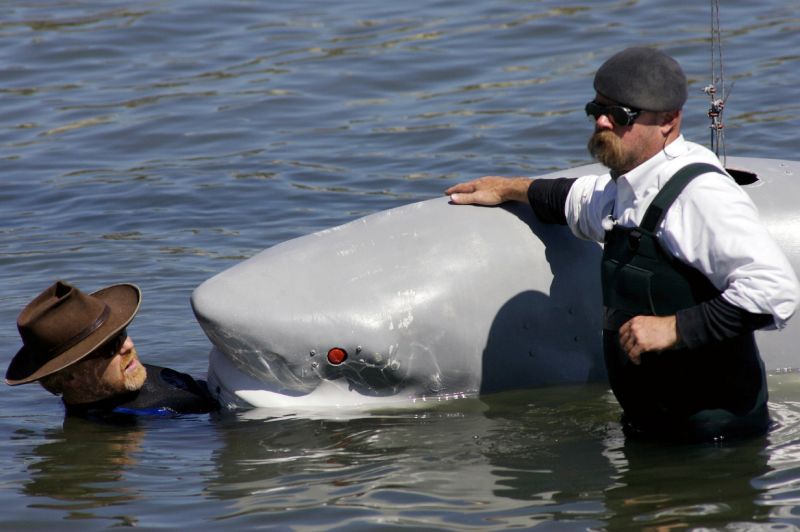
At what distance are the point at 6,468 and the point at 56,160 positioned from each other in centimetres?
560

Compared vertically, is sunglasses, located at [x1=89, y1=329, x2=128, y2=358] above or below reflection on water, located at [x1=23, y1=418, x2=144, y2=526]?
above

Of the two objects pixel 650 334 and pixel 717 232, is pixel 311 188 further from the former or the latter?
pixel 717 232

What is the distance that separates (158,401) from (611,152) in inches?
96.7

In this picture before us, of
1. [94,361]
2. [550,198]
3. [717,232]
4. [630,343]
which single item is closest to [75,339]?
[94,361]

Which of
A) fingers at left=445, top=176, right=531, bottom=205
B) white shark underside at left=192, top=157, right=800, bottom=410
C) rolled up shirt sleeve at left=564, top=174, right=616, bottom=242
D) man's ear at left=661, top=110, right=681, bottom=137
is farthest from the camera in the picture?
fingers at left=445, top=176, right=531, bottom=205

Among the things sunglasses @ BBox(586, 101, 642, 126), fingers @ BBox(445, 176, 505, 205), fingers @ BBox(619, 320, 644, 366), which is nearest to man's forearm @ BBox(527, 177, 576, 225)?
fingers @ BBox(445, 176, 505, 205)

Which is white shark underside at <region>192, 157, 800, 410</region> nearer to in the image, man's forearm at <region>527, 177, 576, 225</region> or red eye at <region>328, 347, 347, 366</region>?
red eye at <region>328, 347, 347, 366</region>

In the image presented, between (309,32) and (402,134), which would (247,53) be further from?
(402,134)

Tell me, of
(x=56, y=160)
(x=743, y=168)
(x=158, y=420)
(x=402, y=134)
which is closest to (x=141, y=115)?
(x=56, y=160)

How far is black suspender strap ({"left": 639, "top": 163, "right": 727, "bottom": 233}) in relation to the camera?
4.75 meters

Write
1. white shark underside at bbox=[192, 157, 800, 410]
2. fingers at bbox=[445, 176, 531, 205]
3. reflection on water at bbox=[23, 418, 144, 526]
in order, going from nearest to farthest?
1. reflection on water at bbox=[23, 418, 144, 526]
2. white shark underside at bbox=[192, 157, 800, 410]
3. fingers at bbox=[445, 176, 531, 205]

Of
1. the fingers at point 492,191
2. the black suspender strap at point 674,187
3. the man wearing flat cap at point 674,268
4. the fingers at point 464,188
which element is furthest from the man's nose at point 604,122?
the fingers at point 464,188

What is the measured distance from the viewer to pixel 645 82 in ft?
15.8

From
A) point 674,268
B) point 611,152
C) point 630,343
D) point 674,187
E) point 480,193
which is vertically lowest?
point 630,343
